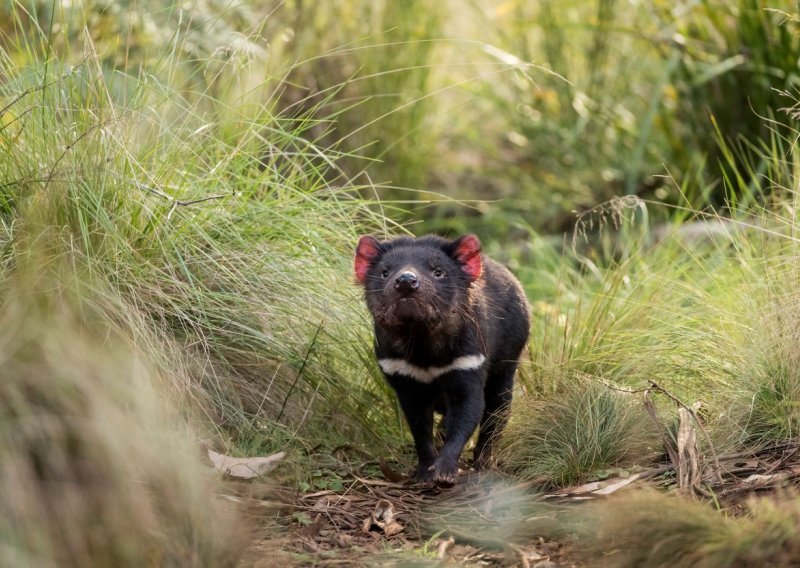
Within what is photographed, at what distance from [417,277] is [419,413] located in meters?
0.58

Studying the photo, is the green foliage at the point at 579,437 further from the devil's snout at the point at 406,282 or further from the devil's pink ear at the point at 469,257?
the devil's snout at the point at 406,282

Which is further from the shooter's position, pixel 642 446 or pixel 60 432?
pixel 642 446

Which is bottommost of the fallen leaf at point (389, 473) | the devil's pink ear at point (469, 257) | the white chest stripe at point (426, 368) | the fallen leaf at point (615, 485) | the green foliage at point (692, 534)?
the fallen leaf at point (389, 473)

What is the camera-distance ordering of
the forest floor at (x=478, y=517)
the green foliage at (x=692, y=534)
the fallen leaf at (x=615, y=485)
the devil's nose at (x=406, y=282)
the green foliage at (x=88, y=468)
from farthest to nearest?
the devil's nose at (x=406, y=282), the fallen leaf at (x=615, y=485), the forest floor at (x=478, y=517), the green foliage at (x=692, y=534), the green foliage at (x=88, y=468)

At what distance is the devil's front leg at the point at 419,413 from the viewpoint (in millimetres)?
3932

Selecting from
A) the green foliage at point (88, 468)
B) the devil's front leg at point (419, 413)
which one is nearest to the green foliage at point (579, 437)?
the devil's front leg at point (419, 413)

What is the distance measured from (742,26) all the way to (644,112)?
4.49 ft

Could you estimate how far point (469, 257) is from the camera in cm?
397

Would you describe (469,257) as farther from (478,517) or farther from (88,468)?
(88,468)

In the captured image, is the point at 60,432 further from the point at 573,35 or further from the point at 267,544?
the point at 573,35

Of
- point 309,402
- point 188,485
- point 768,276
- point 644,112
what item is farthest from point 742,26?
point 188,485

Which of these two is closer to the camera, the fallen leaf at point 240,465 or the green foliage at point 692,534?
the green foliage at point 692,534

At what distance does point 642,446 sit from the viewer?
364 cm

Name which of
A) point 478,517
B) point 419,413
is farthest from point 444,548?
point 419,413
